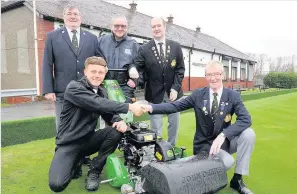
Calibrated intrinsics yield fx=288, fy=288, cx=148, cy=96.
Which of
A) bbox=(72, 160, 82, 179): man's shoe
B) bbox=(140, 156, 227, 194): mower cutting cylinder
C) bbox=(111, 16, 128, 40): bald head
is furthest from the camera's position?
bbox=(111, 16, 128, 40): bald head

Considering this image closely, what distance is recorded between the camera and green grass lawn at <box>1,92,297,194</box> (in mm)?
3182

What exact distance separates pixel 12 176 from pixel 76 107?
130 centimetres

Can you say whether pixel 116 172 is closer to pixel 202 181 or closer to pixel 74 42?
pixel 202 181

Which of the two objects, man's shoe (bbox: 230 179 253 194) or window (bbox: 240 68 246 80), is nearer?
man's shoe (bbox: 230 179 253 194)

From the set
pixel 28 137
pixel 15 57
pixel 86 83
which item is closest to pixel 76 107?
pixel 86 83

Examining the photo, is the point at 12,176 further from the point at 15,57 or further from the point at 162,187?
the point at 15,57

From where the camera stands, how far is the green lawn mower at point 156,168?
2.37 meters

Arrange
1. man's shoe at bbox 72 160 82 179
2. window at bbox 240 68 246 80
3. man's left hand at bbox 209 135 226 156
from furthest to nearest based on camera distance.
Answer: window at bbox 240 68 246 80
man's shoe at bbox 72 160 82 179
man's left hand at bbox 209 135 226 156

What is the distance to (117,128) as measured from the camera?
126 inches

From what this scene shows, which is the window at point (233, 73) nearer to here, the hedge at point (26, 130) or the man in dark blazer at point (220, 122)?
the hedge at point (26, 130)

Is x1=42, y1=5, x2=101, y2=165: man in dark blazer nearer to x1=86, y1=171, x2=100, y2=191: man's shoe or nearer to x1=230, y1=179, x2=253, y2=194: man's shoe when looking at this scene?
x1=86, y1=171, x2=100, y2=191: man's shoe

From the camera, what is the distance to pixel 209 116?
10.4ft

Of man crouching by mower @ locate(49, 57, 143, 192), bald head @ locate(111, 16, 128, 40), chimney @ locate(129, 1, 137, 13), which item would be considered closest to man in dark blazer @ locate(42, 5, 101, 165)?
bald head @ locate(111, 16, 128, 40)

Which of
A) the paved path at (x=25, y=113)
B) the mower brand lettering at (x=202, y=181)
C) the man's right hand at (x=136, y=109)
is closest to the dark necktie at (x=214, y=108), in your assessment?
the mower brand lettering at (x=202, y=181)
